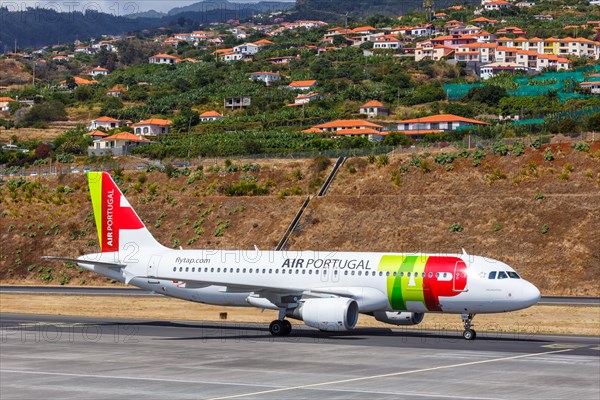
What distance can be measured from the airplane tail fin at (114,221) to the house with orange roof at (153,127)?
11301 centimetres

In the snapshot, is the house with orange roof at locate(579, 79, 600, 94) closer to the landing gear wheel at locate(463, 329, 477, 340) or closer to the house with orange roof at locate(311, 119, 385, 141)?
the house with orange roof at locate(311, 119, 385, 141)

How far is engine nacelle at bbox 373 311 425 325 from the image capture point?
1868 inches

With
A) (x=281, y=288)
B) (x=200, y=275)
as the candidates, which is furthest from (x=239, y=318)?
(x=281, y=288)

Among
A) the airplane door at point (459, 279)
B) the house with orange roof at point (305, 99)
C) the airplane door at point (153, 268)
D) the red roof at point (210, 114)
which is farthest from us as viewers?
the house with orange roof at point (305, 99)

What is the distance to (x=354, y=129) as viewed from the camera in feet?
483

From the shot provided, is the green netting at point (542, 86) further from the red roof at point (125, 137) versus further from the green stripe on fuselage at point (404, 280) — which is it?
the green stripe on fuselage at point (404, 280)

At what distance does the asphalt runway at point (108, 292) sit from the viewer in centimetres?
6209

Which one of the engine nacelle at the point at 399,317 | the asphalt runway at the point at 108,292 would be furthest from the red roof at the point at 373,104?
the engine nacelle at the point at 399,317

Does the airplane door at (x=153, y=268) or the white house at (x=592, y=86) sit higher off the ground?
the white house at (x=592, y=86)

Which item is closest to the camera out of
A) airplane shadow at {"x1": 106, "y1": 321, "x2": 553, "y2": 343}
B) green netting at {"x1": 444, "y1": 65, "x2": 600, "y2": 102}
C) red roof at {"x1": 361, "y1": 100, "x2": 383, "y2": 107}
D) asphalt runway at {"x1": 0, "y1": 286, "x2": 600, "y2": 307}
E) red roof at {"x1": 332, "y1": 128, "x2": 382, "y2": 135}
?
airplane shadow at {"x1": 106, "y1": 321, "x2": 553, "y2": 343}

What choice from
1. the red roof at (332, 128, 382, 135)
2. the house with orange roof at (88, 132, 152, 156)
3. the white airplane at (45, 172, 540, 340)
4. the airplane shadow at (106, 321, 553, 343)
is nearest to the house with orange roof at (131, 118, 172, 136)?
the house with orange roof at (88, 132, 152, 156)

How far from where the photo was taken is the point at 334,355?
41031mm

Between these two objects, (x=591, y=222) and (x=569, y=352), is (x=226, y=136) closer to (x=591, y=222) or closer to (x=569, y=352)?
(x=591, y=222)

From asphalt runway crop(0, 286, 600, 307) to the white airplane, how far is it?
843 cm
